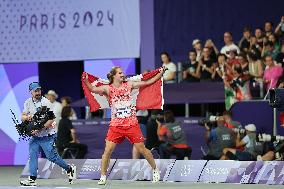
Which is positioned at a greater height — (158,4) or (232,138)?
(158,4)

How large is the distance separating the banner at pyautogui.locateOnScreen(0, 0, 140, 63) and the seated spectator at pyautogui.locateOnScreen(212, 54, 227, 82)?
2046mm

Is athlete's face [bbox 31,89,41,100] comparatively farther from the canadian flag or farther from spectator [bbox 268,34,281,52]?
spectator [bbox 268,34,281,52]

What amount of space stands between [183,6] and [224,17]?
1295mm

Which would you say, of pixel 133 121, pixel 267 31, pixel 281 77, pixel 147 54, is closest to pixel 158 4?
pixel 147 54

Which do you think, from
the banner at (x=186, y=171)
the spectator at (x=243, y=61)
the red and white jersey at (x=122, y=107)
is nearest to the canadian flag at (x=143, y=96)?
the red and white jersey at (x=122, y=107)

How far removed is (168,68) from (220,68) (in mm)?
1412

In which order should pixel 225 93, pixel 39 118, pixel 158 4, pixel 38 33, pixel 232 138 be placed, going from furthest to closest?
pixel 158 4 → pixel 38 33 → pixel 225 93 → pixel 232 138 → pixel 39 118

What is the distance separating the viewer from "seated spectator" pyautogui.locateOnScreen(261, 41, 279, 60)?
22406mm

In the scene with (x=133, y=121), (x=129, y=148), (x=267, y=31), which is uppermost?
(x=267, y=31)

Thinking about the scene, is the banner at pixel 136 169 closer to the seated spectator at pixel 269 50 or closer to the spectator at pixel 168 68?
the spectator at pixel 168 68

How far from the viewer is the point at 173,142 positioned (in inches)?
825

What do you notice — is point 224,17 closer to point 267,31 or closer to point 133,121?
point 267,31

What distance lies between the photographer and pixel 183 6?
27828mm

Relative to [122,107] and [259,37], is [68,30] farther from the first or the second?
[122,107]
